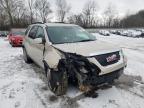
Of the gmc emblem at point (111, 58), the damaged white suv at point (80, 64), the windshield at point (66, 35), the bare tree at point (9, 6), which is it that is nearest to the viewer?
the damaged white suv at point (80, 64)

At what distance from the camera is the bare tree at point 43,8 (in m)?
66.7

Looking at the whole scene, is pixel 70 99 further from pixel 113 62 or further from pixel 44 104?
pixel 113 62

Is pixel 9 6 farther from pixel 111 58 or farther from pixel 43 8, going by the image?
pixel 111 58

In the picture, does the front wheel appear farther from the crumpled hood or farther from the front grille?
the front grille

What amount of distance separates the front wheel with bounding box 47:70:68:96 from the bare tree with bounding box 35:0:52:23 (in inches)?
2495

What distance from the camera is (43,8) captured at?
6719 cm

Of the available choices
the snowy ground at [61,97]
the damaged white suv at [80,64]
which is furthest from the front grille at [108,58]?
the snowy ground at [61,97]

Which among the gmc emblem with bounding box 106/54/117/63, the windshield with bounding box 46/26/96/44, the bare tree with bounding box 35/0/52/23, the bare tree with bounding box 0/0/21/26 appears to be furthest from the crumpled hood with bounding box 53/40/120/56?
the bare tree with bounding box 35/0/52/23

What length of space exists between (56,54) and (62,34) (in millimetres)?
1233

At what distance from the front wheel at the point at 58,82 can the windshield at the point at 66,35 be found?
3.32ft

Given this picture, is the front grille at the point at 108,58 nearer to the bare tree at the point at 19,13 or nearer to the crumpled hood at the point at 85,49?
the crumpled hood at the point at 85,49

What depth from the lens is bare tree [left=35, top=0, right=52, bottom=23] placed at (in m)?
66.7

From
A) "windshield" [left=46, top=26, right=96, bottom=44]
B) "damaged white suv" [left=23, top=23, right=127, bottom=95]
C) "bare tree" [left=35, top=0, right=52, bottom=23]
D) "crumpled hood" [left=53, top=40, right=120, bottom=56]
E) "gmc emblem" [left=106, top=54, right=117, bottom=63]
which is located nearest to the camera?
"damaged white suv" [left=23, top=23, right=127, bottom=95]

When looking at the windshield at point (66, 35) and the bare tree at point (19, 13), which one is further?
the bare tree at point (19, 13)
